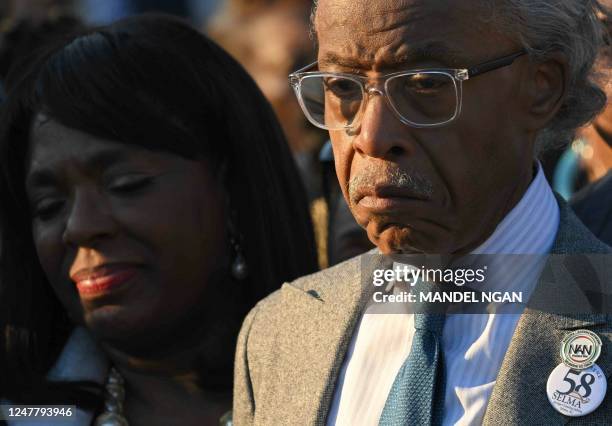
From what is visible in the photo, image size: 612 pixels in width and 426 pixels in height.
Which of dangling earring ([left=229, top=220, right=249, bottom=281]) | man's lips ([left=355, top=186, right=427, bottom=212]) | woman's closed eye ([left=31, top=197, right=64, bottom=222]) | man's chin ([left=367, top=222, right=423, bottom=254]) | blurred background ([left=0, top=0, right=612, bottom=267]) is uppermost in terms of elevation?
blurred background ([left=0, top=0, right=612, bottom=267])

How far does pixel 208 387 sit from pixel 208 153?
2.38 feet

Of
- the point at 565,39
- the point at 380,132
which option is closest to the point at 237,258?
the point at 380,132

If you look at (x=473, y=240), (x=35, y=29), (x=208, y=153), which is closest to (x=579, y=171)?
(x=208, y=153)

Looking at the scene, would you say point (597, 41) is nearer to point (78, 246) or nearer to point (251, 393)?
point (251, 393)

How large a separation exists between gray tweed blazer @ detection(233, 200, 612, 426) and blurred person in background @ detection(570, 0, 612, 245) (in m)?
0.50

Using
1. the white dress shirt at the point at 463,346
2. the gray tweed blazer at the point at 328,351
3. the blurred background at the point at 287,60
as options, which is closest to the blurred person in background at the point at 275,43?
the blurred background at the point at 287,60

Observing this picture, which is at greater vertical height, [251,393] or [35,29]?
[35,29]

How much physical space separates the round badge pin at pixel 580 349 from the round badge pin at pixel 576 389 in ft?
0.04

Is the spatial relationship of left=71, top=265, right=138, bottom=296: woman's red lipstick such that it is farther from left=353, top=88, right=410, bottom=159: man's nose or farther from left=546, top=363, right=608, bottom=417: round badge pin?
left=546, top=363, right=608, bottom=417: round badge pin

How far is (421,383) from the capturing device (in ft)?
8.13

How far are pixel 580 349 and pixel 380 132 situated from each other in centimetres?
62

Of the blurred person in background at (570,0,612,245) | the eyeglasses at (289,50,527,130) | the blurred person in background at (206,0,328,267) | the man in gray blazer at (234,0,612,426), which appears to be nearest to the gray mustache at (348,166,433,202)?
the man in gray blazer at (234,0,612,426)

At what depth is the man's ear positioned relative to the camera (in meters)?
2.59

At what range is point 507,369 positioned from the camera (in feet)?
7.89
